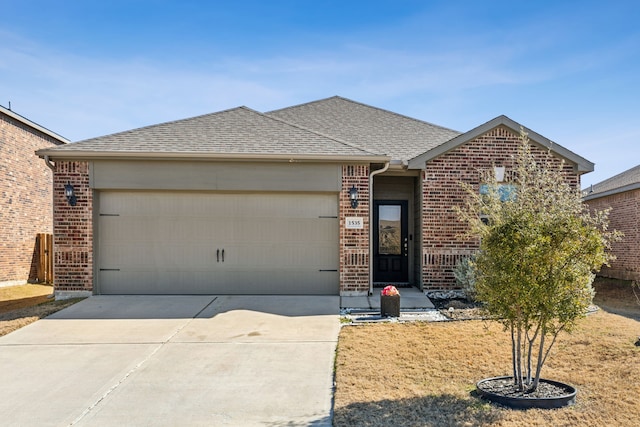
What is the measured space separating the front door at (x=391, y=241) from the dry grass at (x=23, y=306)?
7.03 meters

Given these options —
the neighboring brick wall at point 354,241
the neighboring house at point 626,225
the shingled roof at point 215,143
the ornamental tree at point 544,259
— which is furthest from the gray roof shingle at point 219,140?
the neighboring house at point 626,225

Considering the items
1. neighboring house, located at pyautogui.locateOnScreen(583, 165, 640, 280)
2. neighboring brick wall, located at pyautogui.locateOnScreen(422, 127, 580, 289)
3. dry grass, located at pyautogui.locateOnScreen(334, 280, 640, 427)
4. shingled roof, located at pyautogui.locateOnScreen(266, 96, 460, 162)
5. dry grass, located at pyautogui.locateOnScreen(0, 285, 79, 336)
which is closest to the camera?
dry grass, located at pyautogui.locateOnScreen(334, 280, 640, 427)

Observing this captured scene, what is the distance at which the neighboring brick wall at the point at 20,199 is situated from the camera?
13.0 meters

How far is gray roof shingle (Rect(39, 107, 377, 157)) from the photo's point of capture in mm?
9586

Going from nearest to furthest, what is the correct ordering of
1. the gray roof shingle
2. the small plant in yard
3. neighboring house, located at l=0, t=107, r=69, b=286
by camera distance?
the small plant in yard
the gray roof shingle
neighboring house, located at l=0, t=107, r=69, b=286

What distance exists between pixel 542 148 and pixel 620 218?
568 cm

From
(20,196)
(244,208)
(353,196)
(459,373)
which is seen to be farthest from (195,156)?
(20,196)

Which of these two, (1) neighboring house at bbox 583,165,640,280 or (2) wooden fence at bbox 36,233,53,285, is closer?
(1) neighboring house at bbox 583,165,640,280

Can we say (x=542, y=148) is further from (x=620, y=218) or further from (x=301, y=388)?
(x=301, y=388)

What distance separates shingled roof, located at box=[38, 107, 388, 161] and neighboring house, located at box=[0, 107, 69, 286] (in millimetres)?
5053

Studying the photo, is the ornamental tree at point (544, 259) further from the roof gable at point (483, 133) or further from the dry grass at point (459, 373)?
the roof gable at point (483, 133)

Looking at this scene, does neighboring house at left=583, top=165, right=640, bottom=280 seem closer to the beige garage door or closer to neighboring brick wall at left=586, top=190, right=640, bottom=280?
neighboring brick wall at left=586, top=190, right=640, bottom=280

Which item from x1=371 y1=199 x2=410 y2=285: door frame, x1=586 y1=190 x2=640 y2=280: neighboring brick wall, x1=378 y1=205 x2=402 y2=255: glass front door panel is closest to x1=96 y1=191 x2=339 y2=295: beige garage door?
x1=371 y1=199 x2=410 y2=285: door frame

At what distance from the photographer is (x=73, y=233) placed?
972 centimetres
